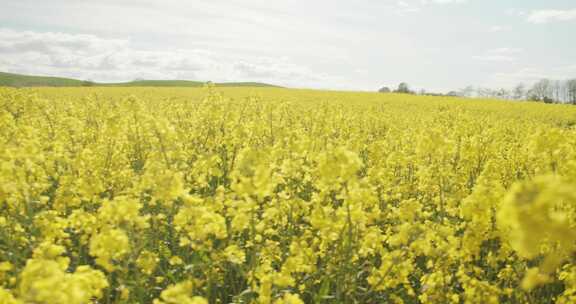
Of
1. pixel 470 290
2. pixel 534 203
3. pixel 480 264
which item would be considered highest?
pixel 534 203

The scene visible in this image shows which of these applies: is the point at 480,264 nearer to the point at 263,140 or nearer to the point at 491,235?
the point at 491,235

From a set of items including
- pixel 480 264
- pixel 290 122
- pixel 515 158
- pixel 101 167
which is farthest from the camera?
pixel 290 122

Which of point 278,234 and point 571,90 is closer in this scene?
point 278,234

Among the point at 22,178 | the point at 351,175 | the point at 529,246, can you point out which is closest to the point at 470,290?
the point at 351,175

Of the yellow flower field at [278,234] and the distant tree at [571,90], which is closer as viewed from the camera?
the yellow flower field at [278,234]

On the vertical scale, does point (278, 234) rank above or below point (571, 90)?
below

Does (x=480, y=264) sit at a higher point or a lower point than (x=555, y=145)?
lower

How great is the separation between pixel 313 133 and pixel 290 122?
4.06 m

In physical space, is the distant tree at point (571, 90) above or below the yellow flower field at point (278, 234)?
above

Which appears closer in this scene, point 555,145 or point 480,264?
point 555,145

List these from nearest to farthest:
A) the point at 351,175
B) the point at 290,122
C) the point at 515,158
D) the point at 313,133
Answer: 1. the point at 351,175
2. the point at 515,158
3. the point at 313,133
4. the point at 290,122

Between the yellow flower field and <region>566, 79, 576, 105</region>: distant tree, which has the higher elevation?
<region>566, 79, 576, 105</region>: distant tree

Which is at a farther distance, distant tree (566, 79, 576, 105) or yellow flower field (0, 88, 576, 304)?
distant tree (566, 79, 576, 105)

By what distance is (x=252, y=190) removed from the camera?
3.12m
